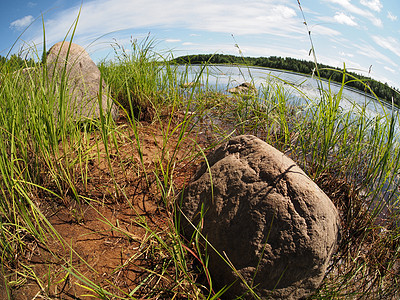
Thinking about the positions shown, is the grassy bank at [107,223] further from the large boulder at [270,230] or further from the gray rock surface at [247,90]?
the gray rock surface at [247,90]

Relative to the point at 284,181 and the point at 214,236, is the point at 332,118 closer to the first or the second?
the point at 284,181

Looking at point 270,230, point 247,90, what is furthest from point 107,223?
point 247,90

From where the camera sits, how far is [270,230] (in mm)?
1424

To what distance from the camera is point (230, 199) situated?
1.56 meters

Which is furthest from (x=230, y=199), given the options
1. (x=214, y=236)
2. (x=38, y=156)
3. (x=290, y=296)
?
(x=38, y=156)

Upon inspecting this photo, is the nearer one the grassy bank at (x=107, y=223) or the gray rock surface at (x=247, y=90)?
the grassy bank at (x=107, y=223)

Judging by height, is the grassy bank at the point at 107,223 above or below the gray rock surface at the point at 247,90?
below

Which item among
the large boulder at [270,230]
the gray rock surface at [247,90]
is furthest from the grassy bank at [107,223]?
the gray rock surface at [247,90]

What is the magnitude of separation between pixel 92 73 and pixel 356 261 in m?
3.36

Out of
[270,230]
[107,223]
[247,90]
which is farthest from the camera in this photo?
[247,90]

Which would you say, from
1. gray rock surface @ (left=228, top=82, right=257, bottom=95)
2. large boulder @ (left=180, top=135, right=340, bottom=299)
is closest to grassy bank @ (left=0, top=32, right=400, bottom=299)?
large boulder @ (left=180, top=135, right=340, bottom=299)

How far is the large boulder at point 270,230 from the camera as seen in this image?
142 cm

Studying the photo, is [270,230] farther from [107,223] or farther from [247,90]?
[247,90]

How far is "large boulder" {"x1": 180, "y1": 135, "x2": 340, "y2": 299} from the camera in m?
1.42
